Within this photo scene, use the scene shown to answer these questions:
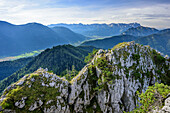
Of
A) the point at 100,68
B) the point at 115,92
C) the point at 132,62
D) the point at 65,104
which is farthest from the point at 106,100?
the point at 132,62

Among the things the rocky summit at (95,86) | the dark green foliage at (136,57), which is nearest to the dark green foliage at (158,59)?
the rocky summit at (95,86)

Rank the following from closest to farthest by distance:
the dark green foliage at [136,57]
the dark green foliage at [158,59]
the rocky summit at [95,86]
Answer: the rocky summit at [95,86] → the dark green foliage at [136,57] → the dark green foliage at [158,59]

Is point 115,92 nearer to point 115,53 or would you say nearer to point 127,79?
point 127,79

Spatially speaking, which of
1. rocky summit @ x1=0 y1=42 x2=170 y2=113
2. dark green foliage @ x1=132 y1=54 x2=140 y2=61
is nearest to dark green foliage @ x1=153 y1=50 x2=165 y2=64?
rocky summit @ x1=0 y1=42 x2=170 y2=113

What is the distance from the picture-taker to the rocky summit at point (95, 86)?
4375 centimetres

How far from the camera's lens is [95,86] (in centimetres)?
5888

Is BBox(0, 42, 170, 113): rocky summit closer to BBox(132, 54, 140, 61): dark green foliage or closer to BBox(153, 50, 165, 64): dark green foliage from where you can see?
BBox(132, 54, 140, 61): dark green foliage

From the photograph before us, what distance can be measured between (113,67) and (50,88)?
135 ft

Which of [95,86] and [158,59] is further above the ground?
[158,59]

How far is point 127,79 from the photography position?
64.6 m

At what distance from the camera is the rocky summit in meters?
43.8

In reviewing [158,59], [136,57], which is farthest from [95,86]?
[158,59]

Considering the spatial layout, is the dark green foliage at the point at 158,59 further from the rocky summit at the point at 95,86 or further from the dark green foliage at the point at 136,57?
the dark green foliage at the point at 136,57

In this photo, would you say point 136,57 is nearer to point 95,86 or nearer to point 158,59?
point 158,59
